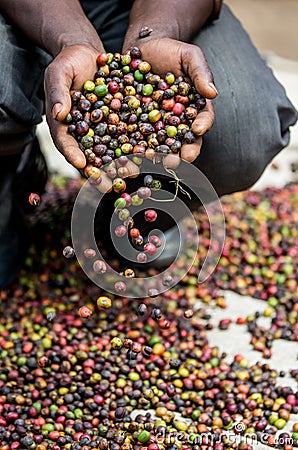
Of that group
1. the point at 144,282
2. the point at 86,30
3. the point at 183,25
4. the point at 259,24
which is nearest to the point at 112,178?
the point at 86,30

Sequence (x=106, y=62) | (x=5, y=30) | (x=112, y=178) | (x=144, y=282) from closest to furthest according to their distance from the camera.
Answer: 1. (x=112, y=178)
2. (x=106, y=62)
3. (x=5, y=30)
4. (x=144, y=282)

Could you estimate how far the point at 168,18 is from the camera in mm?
2100

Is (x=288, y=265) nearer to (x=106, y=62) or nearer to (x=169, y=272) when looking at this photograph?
(x=169, y=272)

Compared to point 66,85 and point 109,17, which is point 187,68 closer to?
point 66,85

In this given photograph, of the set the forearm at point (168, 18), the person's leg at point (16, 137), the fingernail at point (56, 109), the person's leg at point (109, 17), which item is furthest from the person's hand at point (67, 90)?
the person's leg at point (109, 17)

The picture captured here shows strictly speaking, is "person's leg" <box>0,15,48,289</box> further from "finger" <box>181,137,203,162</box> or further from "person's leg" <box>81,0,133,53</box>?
"finger" <box>181,137,203,162</box>

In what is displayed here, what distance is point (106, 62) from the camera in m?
1.89

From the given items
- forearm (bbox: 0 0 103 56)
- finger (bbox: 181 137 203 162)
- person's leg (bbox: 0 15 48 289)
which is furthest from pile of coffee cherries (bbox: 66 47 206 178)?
person's leg (bbox: 0 15 48 289)

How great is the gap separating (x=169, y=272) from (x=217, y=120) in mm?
677

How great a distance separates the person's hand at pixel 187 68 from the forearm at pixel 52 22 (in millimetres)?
186

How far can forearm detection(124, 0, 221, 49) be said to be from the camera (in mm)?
2049

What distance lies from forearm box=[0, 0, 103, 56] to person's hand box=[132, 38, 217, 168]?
0.19m

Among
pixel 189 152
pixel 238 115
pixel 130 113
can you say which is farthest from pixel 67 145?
pixel 238 115

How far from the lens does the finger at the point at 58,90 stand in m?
1.74
